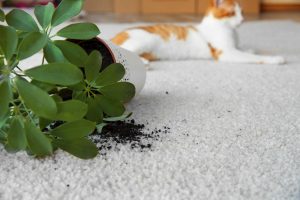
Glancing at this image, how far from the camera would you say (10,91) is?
0.65m

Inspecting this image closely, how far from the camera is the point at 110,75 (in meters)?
0.82

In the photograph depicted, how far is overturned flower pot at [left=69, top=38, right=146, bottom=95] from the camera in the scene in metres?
0.99

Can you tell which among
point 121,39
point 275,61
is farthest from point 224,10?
point 121,39

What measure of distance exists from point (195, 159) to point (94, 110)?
20 centimetres

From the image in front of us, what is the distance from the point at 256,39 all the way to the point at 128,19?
4.29 ft

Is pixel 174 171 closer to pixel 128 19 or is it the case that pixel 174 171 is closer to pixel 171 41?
pixel 171 41

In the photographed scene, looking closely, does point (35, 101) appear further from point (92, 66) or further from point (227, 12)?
point (227, 12)

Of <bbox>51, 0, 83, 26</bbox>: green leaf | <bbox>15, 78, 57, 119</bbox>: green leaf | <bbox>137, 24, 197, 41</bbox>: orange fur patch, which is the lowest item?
<bbox>137, 24, 197, 41</bbox>: orange fur patch

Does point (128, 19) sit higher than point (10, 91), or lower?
lower

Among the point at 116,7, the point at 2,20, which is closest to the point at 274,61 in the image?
the point at 2,20

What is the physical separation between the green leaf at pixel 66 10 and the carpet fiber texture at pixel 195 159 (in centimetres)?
23

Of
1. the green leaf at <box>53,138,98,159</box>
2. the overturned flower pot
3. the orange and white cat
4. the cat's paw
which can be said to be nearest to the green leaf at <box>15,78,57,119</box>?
the green leaf at <box>53,138,98,159</box>

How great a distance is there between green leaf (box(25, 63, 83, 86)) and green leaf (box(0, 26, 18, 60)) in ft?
0.13

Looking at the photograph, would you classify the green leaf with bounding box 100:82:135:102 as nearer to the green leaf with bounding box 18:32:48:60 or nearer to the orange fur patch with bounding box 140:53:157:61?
the green leaf with bounding box 18:32:48:60
